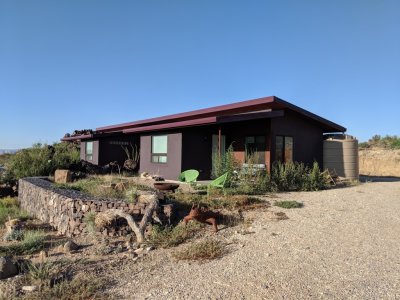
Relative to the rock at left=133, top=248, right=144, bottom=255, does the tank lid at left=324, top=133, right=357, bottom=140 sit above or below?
above

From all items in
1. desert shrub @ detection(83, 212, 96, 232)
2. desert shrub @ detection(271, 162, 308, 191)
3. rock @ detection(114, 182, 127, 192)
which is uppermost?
desert shrub @ detection(271, 162, 308, 191)

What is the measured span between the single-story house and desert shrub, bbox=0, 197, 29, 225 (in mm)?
5212

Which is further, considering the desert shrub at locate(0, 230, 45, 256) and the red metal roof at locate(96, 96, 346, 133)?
the red metal roof at locate(96, 96, 346, 133)

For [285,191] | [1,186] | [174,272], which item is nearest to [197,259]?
[174,272]

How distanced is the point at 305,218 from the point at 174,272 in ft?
11.9

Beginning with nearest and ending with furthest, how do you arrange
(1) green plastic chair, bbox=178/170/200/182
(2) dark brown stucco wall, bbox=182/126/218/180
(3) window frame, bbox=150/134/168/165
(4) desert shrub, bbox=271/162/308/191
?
(1) green plastic chair, bbox=178/170/200/182
(4) desert shrub, bbox=271/162/308/191
(2) dark brown stucco wall, bbox=182/126/218/180
(3) window frame, bbox=150/134/168/165

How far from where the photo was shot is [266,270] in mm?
4504

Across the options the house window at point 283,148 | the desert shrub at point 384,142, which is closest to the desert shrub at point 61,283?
the house window at point 283,148

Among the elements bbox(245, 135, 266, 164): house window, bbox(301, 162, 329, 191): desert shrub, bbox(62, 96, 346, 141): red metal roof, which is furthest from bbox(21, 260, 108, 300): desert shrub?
bbox(245, 135, 266, 164): house window

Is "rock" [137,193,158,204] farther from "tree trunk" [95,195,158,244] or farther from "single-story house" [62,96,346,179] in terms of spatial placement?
"single-story house" [62,96,346,179]

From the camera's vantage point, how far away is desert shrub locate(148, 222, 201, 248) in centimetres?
588

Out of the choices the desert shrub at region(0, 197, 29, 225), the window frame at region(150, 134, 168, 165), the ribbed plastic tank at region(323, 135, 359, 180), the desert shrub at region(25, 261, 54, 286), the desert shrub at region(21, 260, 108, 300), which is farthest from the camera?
the ribbed plastic tank at region(323, 135, 359, 180)

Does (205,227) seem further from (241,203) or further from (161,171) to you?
(161,171)

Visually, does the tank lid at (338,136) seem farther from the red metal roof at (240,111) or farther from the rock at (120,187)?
the rock at (120,187)
